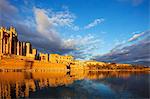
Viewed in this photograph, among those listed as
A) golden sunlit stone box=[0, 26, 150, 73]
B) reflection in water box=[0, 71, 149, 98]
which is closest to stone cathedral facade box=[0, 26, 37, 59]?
golden sunlit stone box=[0, 26, 150, 73]

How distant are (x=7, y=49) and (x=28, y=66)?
53.7ft

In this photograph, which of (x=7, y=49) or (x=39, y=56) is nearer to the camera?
(x=7, y=49)

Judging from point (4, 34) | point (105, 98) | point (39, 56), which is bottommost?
point (105, 98)

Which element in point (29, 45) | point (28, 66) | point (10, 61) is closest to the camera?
point (10, 61)

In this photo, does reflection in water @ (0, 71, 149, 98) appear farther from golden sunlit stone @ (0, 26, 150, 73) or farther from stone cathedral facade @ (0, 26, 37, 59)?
stone cathedral facade @ (0, 26, 37, 59)

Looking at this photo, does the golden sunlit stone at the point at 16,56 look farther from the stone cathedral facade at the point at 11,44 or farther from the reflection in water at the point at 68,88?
the reflection in water at the point at 68,88

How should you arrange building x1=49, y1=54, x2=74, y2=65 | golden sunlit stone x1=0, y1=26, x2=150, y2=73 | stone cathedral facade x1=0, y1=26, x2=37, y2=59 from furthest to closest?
building x1=49, y1=54, x2=74, y2=65, stone cathedral facade x1=0, y1=26, x2=37, y2=59, golden sunlit stone x1=0, y1=26, x2=150, y2=73

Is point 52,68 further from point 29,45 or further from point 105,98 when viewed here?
point 105,98

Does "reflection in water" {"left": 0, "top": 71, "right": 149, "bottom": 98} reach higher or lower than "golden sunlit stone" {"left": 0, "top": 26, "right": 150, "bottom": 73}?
lower

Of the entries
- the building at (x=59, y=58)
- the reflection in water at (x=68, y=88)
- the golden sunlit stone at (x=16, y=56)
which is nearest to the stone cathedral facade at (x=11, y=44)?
the golden sunlit stone at (x=16, y=56)

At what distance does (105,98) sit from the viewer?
848 inches

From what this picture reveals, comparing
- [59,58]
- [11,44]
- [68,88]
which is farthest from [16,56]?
[68,88]

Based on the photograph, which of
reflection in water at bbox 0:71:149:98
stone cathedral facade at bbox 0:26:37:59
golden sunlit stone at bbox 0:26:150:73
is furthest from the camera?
stone cathedral facade at bbox 0:26:37:59

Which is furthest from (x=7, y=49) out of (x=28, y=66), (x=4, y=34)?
(x=28, y=66)
